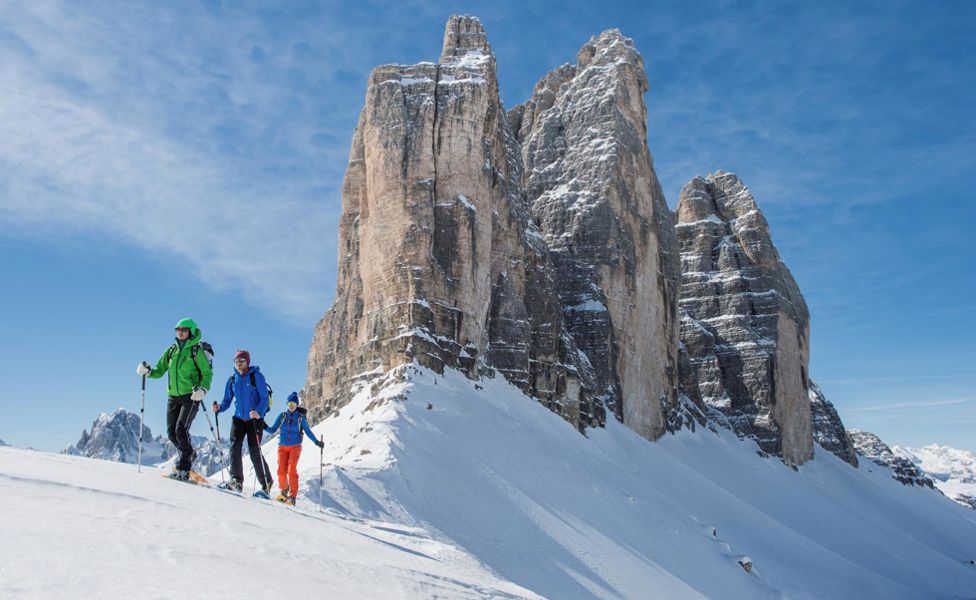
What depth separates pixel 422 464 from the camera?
2364 cm

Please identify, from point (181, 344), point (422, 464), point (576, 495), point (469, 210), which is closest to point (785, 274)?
point (469, 210)

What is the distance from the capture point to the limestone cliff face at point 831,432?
97.7m

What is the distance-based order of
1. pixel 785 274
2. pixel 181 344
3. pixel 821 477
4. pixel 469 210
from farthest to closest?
pixel 785 274 < pixel 821 477 < pixel 469 210 < pixel 181 344

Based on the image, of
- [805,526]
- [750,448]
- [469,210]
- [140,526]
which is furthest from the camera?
[750,448]

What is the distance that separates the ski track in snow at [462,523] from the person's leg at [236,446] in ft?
3.72

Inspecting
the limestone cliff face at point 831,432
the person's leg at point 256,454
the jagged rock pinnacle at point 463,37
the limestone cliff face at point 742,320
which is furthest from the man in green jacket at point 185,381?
the limestone cliff face at point 831,432

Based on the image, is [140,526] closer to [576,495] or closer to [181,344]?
[181,344]

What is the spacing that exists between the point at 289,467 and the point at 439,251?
2757 cm

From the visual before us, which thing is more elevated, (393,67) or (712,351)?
(393,67)

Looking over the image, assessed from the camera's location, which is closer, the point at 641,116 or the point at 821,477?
the point at 641,116

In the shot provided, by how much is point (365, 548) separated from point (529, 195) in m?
62.8

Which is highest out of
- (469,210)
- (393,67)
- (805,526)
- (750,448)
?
(393,67)

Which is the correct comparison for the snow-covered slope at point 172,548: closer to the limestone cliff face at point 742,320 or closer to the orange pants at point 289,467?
the orange pants at point 289,467

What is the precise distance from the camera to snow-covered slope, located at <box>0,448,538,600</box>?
17.9ft
